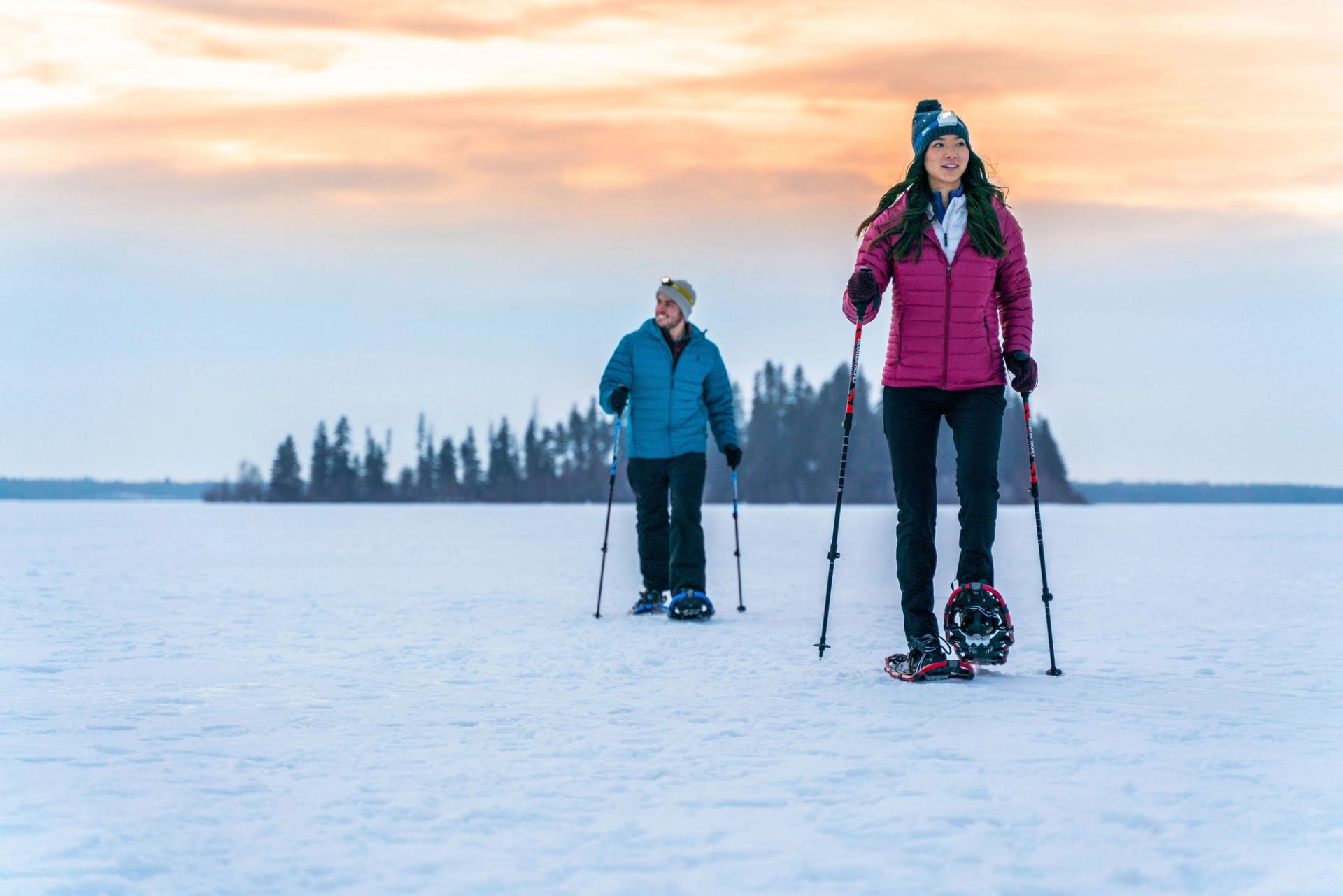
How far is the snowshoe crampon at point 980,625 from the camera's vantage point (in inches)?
200

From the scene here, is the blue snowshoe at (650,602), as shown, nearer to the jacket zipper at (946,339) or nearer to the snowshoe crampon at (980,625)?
the snowshoe crampon at (980,625)

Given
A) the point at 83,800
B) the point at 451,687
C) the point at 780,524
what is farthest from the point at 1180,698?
the point at 780,524

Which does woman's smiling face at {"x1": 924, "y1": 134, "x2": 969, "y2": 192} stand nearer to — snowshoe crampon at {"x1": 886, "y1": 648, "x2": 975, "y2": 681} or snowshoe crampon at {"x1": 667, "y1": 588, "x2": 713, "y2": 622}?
snowshoe crampon at {"x1": 886, "y1": 648, "x2": 975, "y2": 681}

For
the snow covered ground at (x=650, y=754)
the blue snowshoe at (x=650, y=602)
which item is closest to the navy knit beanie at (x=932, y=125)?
the snow covered ground at (x=650, y=754)

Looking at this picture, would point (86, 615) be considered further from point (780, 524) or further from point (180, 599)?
point (780, 524)

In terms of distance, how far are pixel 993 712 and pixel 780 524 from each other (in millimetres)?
25914

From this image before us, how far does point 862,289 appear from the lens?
5180mm

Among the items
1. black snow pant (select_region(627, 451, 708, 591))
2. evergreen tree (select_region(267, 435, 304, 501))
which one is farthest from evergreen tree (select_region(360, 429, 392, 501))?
black snow pant (select_region(627, 451, 708, 591))

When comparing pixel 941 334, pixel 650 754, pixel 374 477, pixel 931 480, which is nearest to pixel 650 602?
pixel 931 480

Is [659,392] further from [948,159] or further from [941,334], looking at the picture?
[948,159]

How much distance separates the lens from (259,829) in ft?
9.80

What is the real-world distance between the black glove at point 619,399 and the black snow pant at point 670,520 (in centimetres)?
38

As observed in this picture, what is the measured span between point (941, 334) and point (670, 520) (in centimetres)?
351

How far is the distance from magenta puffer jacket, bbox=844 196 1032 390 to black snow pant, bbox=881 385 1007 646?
8 centimetres
